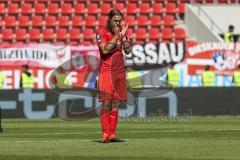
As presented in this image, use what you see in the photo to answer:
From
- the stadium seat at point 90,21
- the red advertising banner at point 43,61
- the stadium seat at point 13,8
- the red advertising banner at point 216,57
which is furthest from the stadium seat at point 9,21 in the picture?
the red advertising banner at point 216,57

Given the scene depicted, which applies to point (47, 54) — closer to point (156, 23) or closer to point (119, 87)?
point (156, 23)

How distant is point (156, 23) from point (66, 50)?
21.4ft

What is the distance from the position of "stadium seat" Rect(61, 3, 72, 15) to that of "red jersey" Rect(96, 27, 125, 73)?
68.2 feet

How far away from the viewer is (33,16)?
33.4 m

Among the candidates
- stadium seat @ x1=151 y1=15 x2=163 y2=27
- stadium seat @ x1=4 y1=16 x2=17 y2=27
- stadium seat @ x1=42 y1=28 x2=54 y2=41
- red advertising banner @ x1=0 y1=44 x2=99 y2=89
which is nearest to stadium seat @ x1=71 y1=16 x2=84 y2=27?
stadium seat @ x1=42 y1=28 x2=54 y2=41

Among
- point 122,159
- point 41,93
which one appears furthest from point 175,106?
point 122,159

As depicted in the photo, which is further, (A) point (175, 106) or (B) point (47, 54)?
(B) point (47, 54)

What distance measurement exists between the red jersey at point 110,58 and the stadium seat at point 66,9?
20776 mm

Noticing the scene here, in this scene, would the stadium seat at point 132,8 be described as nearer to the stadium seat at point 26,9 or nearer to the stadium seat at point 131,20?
the stadium seat at point 131,20

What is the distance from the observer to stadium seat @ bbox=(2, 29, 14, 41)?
3231 cm

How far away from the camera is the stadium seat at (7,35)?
1272 inches

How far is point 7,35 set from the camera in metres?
32.4

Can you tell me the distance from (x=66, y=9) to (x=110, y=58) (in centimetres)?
2094

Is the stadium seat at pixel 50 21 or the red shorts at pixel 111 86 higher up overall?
the stadium seat at pixel 50 21
